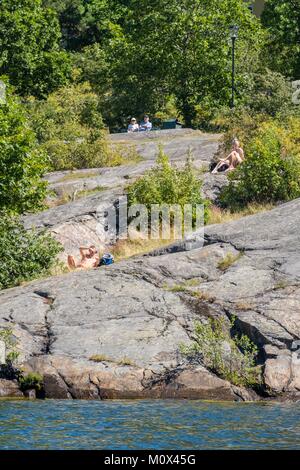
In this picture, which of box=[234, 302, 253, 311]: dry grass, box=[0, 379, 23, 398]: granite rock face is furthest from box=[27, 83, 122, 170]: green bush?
box=[0, 379, 23, 398]: granite rock face

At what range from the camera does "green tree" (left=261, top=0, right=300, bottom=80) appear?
55.2m

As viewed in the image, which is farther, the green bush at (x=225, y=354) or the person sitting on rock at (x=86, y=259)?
the person sitting on rock at (x=86, y=259)

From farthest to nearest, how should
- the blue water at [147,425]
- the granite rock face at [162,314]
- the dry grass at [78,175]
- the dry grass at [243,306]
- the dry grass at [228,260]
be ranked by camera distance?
the dry grass at [78,175], the dry grass at [228,260], the dry grass at [243,306], the granite rock face at [162,314], the blue water at [147,425]

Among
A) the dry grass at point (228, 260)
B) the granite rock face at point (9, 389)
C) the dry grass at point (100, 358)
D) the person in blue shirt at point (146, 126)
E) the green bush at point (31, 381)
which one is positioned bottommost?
the granite rock face at point (9, 389)

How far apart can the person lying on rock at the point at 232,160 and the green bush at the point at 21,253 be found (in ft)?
26.4

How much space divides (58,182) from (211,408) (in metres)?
18.1

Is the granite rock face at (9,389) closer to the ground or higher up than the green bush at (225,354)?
closer to the ground

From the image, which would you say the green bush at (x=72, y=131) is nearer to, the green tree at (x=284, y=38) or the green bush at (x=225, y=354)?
the green tree at (x=284, y=38)

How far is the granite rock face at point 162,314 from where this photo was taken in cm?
2361

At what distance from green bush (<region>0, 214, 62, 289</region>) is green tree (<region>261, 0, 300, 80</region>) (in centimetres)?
2629

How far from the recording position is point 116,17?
68000 mm

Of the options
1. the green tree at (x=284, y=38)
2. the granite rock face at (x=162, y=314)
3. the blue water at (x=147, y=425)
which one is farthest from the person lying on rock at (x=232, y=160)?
the green tree at (x=284, y=38)

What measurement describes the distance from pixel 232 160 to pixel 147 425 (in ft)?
59.3

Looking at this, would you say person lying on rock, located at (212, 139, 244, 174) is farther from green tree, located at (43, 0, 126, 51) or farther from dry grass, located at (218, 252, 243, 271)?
green tree, located at (43, 0, 126, 51)
